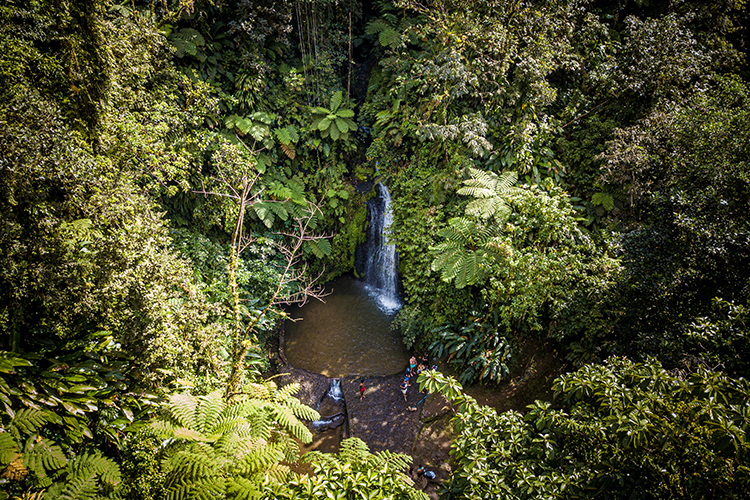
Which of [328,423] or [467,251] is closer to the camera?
[467,251]

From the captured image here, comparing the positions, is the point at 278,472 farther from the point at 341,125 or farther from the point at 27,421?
the point at 341,125

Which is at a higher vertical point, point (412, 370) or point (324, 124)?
point (324, 124)

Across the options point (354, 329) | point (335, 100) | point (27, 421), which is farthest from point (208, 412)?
point (335, 100)

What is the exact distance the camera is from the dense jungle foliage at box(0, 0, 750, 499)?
3.12m

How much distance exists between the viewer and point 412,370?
8617 millimetres

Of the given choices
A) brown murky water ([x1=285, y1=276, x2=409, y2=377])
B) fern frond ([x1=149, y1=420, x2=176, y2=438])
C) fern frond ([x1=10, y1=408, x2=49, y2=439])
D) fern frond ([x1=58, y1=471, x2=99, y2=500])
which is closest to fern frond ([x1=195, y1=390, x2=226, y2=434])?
fern frond ([x1=149, y1=420, x2=176, y2=438])

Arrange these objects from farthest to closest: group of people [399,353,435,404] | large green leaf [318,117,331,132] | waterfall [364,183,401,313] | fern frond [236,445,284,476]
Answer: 1. waterfall [364,183,401,313]
2. large green leaf [318,117,331,132]
3. group of people [399,353,435,404]
4. fern frond [236,445,284,476]

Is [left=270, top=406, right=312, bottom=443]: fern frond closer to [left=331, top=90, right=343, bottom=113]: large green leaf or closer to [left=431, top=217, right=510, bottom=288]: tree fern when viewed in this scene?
[left=431, top=217, right=510, bottom=288]: tree fern

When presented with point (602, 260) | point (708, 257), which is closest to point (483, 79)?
point (602, 260)

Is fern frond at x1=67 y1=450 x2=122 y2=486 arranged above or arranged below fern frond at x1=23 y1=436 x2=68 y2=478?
below

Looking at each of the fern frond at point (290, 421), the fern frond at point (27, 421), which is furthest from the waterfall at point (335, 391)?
the fern frond at point (27, 421)

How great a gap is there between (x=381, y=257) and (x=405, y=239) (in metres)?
2.57

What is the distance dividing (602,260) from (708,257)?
1.71 meters

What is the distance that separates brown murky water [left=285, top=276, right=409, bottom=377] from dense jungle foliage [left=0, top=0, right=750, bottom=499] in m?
0.87
